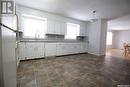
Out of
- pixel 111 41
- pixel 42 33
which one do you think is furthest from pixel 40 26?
pixel 111 41

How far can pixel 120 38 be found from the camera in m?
9.99

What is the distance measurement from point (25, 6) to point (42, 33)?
1497mm

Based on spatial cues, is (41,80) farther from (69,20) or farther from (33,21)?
(69,20)

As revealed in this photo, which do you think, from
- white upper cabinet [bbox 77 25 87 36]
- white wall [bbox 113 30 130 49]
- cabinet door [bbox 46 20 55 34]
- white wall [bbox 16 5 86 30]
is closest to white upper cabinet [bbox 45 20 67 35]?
cabinet door [bbox 46 20 55 34]

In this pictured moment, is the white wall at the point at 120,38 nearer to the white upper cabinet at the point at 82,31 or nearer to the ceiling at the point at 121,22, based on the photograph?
the ceiling at the point at 121,22

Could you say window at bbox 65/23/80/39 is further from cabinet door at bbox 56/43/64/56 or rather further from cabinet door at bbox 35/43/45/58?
cabinet door at bbox 35/43/45/58

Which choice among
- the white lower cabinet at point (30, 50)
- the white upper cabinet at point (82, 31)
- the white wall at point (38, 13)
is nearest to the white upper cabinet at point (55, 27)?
the white wall at point (38, 13)

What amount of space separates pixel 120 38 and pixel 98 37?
648 centimetres

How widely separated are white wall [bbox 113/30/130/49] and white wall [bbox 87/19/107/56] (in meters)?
5.84

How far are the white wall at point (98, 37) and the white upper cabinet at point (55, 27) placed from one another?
2.17 meters

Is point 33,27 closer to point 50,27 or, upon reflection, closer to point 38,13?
point 38,13

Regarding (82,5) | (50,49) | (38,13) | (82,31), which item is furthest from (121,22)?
(38,13)

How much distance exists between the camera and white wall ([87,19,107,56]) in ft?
17.5

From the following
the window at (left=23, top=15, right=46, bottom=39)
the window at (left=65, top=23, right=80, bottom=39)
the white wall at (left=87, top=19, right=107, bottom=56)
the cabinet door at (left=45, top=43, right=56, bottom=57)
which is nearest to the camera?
the window at (left=23, top=15, right=46, bottom=39)
